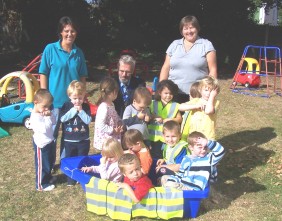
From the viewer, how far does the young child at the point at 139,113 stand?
13.8ft

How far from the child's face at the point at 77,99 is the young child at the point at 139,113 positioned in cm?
55

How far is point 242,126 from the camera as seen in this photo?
24.4ft

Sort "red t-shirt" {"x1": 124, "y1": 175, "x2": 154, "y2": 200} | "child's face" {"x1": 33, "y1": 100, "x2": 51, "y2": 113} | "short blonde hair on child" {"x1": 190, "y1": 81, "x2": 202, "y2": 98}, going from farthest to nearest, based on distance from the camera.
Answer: "short blonde hair on child" {"x1": 190, "y1": 81, "x2": 202, "y2": 98}, "child's face" {"x1": 33, "y1": 100, "x2": 51, "y2": 113}, "red t-shirt" {"x1": 124, "y1": 175, "x2": 154, "y2": 200}

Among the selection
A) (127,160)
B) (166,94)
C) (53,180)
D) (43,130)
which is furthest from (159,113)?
(53,180)

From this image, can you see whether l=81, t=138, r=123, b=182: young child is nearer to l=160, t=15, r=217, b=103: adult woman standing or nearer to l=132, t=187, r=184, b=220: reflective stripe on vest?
l=132, t=187, r=184, b=220: reflective stripe on vest

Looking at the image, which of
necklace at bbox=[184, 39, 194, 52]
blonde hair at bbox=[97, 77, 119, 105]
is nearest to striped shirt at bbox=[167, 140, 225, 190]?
blonde hair at bbox=[97, 77, 119, 105]

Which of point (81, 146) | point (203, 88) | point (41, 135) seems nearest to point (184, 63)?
point (203, 88)

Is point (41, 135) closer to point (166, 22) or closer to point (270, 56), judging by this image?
point (166, 22)

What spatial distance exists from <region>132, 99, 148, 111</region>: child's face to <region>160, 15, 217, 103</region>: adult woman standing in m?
0.59

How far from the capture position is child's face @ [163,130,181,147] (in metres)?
4.14

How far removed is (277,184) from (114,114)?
2198mm

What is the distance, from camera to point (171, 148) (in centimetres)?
429

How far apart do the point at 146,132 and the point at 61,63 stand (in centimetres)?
126

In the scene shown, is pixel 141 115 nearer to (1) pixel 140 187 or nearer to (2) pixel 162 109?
(2) pixel 162 109
